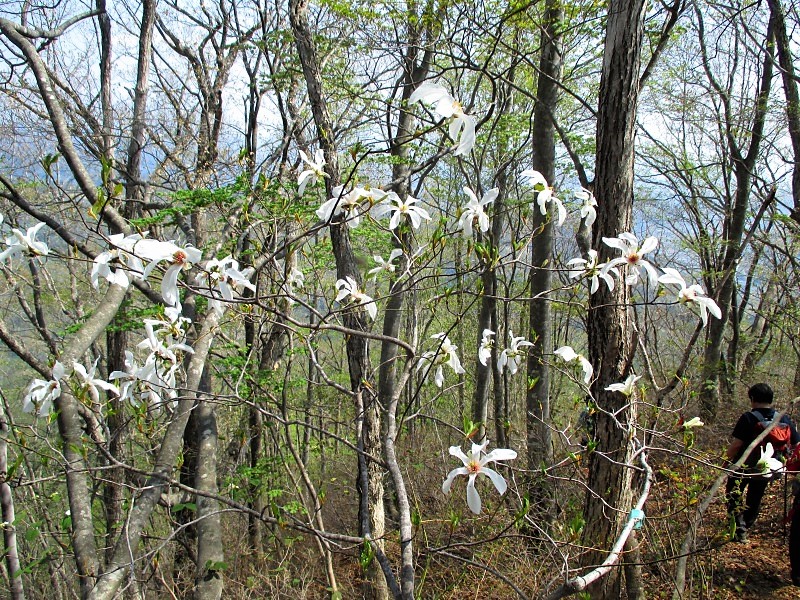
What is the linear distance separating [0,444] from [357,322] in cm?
206

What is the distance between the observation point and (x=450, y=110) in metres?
1.17

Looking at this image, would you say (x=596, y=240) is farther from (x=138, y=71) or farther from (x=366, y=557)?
(x=138, y=71)

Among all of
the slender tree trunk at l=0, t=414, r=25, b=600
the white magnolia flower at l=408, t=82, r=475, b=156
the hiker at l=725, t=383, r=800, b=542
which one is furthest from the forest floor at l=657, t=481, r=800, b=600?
the slender tree trunk at l=0, t=414, r=25, b=600

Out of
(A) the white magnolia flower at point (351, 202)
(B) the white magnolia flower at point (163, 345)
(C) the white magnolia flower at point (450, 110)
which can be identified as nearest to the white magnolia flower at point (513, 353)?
(A) the white magnolia flower at point (351, 202)

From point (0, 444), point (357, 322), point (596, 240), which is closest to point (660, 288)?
point (596, 240)

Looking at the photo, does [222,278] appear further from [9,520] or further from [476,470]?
[9,520]

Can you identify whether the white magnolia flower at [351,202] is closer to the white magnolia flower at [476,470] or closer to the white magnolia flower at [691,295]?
the white magnolia flower at [476,470]

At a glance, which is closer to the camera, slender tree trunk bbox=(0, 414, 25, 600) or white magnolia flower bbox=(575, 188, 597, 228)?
white magnolia flower bbox=(575, 188, 597, 228)

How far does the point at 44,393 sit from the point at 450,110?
162 centimetres

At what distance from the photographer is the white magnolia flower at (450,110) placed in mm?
1158

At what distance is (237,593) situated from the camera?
5.24 metres

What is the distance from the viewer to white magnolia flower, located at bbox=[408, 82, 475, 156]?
1158 millimetres

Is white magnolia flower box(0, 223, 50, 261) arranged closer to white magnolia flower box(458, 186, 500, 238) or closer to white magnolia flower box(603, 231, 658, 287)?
white magnolia flower box(458, 186, 500, 238)

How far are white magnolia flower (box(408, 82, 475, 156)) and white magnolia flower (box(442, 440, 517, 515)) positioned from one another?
71 centimetres
